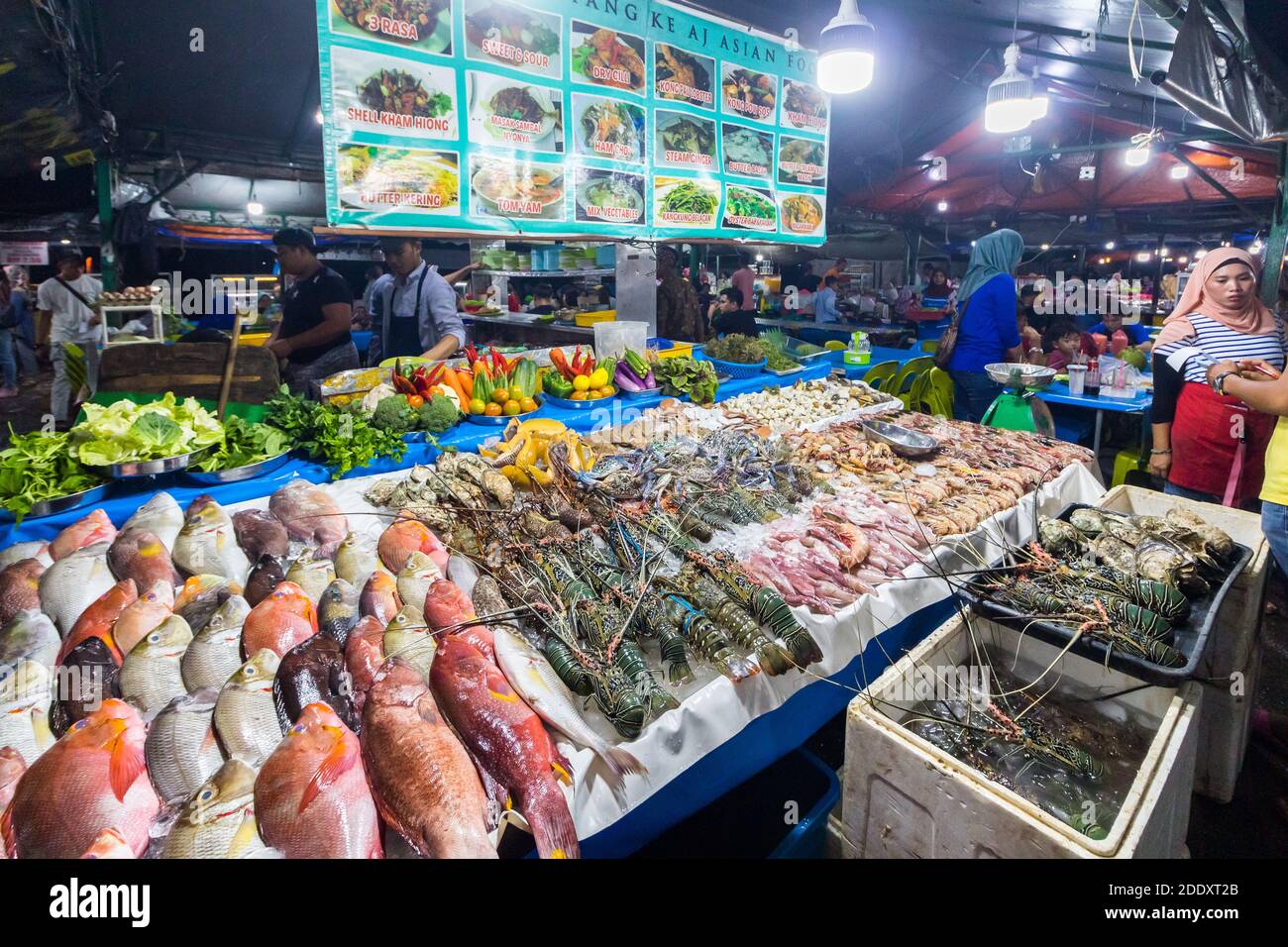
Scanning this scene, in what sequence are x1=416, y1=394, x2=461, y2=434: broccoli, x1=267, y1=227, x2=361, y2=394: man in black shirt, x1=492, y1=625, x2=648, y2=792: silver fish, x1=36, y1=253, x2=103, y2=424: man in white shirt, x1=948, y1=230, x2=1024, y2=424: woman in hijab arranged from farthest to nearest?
1. x1=36, y1=253, x2=103, y2=424: man in white shirt
2. x1=948, y1=230, x2=1024, y2=424: woman in hijab
3. x1=267, y1=227, x2=361, y2=394: man in black shirt
4. x1=416, y1=394, x2=461, y2=434: broccoli
5. x1=492, y1=625, x2=648, y2=792: silver fish

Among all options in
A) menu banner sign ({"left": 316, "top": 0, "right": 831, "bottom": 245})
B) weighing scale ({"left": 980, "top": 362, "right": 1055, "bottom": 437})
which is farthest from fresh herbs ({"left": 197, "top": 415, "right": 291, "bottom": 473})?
weighing scale ({"left": 980, "top": 362, "right": 1055, "bottom": 437})

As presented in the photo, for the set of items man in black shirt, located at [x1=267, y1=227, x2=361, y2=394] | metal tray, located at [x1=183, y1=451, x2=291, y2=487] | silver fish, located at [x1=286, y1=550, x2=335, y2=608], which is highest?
man in black shirt, located at [x1=267, y1=227, x2=361, y2=394]

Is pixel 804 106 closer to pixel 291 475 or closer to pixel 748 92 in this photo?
pixel 748 92

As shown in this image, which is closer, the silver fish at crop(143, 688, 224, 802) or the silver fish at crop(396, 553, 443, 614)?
the silver fish at crop(143, 688, 224, 802)

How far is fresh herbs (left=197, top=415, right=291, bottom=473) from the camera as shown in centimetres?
308

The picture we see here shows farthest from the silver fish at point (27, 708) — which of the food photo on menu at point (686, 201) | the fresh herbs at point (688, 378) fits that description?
the food photo on menu at point (686, 201)

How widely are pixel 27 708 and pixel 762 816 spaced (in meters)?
2.38

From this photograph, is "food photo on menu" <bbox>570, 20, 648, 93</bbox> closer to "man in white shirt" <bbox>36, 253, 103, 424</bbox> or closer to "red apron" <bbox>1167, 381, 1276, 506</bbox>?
"red apron" <bbox>1167, 381, 1276, 506</bbox>

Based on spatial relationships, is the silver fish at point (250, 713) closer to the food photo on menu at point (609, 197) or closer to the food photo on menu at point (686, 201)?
the food photo on menu at point (609, 197)

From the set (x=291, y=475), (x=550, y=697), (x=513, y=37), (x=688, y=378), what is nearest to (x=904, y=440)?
(x=688, y=378)

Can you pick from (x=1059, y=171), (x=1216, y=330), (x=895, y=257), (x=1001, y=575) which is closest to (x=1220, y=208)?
(x=1059, y=171)

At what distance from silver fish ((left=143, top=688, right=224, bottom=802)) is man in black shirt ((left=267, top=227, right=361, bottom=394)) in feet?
12.8

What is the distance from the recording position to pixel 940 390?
21.9 feet
